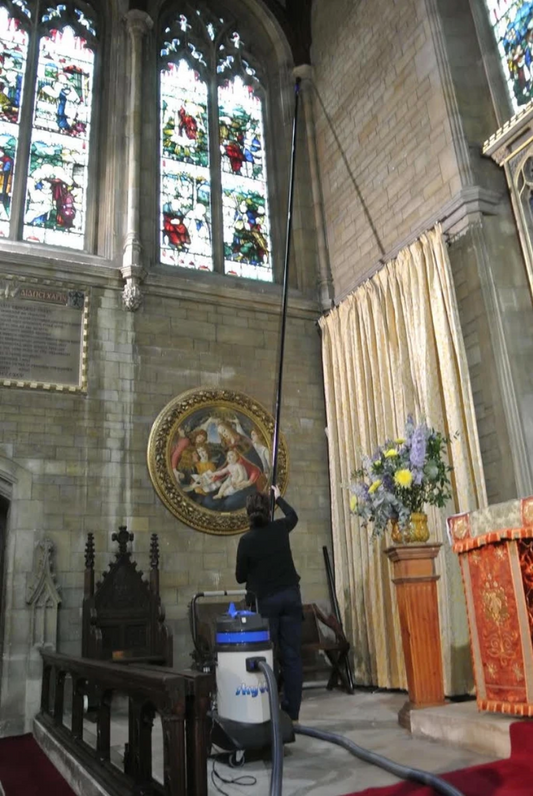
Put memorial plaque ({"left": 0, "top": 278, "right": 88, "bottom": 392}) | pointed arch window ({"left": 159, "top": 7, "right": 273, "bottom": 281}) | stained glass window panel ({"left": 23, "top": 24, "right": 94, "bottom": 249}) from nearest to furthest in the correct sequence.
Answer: memorial plaque ({"left": 0, "top": 278, "right": 88, "bottom": 392}) < stained glass window panel ({"left": 23, "top": 24, "right": 94, "bottom": 249}) < pointed arch window ({"left": 159, "top": 7, "right": 273, "bottom": 281})

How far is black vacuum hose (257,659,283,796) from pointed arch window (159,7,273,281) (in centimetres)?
633

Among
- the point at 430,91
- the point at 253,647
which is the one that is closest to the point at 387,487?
the point at 253,647

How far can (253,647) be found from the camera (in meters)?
3.23

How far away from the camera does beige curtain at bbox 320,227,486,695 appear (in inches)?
231

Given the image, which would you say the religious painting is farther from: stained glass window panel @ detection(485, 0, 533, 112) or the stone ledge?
stained glass window panel @ detection(485, 0, 533, 112)

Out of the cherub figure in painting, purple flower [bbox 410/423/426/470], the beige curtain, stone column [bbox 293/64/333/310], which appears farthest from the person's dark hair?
stone column [bbox 293/64/333/310]

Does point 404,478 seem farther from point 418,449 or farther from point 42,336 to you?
point 42,336

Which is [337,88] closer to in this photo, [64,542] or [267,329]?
[267,329]

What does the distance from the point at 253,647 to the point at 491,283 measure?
431 centimetres

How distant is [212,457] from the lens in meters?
7.68

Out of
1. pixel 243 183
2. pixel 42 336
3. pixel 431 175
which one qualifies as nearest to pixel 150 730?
pixel 42 336

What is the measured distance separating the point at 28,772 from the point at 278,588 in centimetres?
185

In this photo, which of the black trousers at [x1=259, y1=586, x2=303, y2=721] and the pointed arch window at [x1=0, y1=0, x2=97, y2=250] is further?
the pointed arch window at [x1=0, y1=0, x2=97, y2=250]

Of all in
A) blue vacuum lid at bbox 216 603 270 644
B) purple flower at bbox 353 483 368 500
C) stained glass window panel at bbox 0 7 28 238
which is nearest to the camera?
blue vacuum lid at bbox 216 603 270 644
